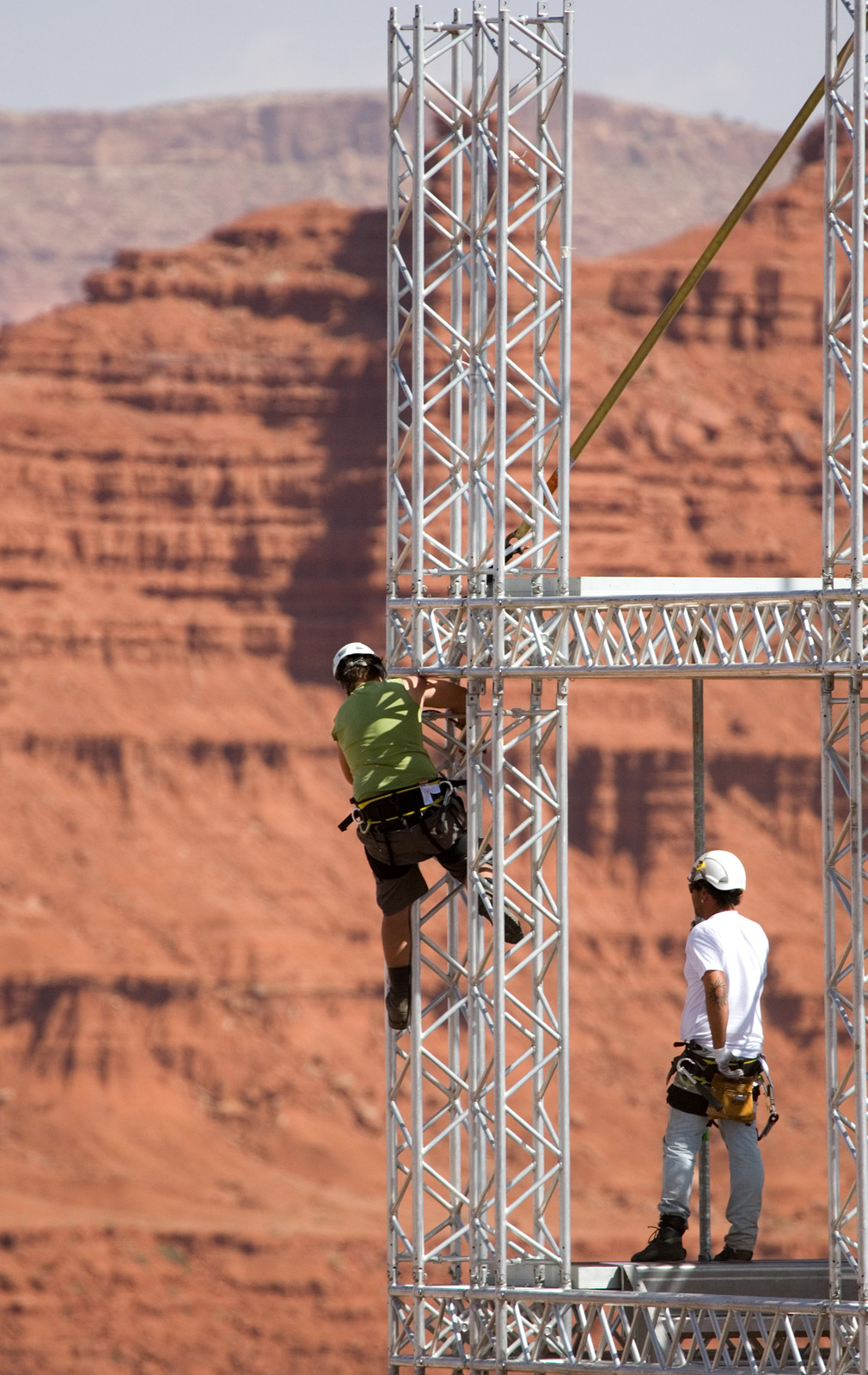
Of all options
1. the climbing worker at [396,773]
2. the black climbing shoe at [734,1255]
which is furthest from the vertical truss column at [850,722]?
the climbing worker at [396,773]

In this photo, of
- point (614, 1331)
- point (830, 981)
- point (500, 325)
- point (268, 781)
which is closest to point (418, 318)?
point (500, 325)

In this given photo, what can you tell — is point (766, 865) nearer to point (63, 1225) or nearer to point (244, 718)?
point (244, 718)

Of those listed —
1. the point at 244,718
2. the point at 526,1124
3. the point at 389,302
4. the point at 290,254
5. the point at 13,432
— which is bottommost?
the point at 526,1124

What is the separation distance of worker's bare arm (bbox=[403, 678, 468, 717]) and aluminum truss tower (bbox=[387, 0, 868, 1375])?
4.2 inches

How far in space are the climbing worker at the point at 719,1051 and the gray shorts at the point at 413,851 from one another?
1414 millimetres

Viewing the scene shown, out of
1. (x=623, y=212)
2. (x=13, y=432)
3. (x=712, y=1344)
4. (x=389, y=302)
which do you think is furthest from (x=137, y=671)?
(x=623, y=212)

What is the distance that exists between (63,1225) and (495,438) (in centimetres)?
3476

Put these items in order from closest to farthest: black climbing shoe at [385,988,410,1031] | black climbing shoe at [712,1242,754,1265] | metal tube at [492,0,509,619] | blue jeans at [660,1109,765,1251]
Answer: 1. blue jeans at [660,1109,765,1251]
2. black climbing shoe at [712,1242,754,1265]
3. metal tube at [492,0,509,619]
4. black climbing shoe at [385,988,410,1031]

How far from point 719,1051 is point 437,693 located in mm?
2520

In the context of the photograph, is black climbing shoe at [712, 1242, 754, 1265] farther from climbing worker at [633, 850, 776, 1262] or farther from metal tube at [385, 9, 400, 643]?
metal tube at [385, 9, 400, 643]

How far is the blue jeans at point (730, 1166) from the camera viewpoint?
12031mm

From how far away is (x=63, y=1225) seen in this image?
4450cm

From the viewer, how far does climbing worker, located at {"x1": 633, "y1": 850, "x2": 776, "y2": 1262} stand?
38.8 ft

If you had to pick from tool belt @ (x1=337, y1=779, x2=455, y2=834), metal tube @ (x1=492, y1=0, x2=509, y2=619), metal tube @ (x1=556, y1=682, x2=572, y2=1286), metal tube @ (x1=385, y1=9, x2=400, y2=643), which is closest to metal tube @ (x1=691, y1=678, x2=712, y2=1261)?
metal tube @ (x1=556, y1=682, x2=572, y2=1286)
